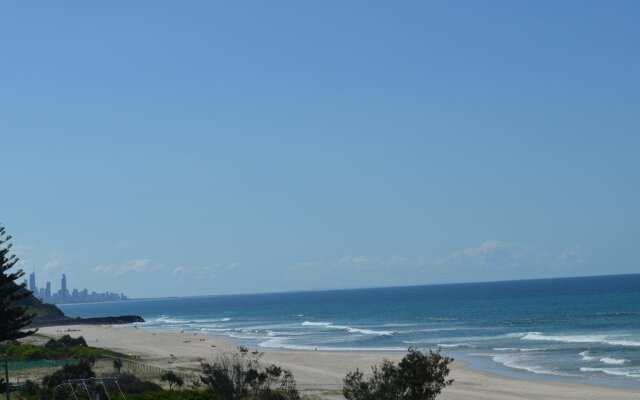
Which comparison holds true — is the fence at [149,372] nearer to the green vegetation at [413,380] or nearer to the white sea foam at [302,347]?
the green vegetation at [413,380]

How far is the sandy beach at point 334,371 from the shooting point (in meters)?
31.5

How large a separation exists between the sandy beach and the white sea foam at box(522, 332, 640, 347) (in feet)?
35.9

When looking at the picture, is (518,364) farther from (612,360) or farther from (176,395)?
(176,395)

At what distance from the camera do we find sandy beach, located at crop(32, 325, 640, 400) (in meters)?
31.5

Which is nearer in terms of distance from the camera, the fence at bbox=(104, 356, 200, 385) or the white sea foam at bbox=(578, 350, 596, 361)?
the fence at bbox=(104, 356, 200, 385)

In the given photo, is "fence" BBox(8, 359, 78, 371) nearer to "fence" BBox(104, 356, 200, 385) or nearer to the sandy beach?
"fence" BBox(104, 356, 200, 385)

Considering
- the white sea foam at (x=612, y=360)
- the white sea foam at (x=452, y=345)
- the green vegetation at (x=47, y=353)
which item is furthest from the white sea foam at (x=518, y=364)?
the green vegetation at (x=47, y=353)

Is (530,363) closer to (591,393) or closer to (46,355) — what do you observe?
(591,393)

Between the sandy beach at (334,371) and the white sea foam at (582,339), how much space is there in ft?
35.9

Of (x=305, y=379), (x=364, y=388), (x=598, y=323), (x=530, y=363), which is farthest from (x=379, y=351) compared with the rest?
(x=364, y=388)

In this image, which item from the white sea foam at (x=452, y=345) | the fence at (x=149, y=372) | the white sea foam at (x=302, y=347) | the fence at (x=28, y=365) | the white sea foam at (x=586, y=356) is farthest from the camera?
the white sea foam at (x=302, y=347)

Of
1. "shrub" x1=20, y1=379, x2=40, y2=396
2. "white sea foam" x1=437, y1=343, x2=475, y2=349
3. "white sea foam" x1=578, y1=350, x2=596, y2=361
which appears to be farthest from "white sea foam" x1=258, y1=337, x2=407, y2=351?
"shrub" x1=20, y1=379, x2=40, y2=396

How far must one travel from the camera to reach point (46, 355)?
136 ft

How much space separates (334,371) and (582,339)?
17835mm
